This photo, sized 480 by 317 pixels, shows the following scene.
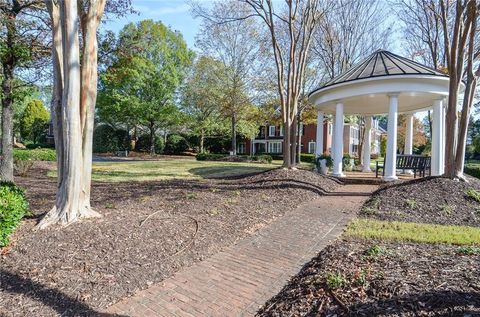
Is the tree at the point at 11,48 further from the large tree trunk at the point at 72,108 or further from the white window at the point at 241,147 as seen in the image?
the white window at the point at 241,147

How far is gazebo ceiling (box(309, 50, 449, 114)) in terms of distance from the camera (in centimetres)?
1045

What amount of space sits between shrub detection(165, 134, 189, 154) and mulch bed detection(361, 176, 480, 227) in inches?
1152

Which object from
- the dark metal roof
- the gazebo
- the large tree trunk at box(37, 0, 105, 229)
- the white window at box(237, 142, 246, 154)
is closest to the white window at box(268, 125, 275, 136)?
the white window at box(237, 142, 246, 154)

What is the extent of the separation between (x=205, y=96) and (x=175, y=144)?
32.3 feet

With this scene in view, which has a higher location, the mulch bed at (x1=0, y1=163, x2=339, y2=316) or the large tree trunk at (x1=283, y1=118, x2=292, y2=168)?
the large tree trunk at (x1=283, y1=118, x2=292, y2=168)

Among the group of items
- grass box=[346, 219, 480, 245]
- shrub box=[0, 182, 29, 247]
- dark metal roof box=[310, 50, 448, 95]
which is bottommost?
grass box=[346, 219, 480, 245]

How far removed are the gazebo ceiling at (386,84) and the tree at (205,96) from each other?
1394 cm

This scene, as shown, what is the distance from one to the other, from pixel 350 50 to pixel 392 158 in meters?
10.5

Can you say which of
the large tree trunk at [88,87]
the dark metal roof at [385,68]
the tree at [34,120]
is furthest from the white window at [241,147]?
the large tree trunk at [88,87]

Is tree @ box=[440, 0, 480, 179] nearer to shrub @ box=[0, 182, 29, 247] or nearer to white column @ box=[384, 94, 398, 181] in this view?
white column @ box=[384, 94, 398, 181]

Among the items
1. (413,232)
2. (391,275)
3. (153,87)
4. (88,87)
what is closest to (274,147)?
(153,87)

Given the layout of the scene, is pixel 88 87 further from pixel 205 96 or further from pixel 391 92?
pixel 205 96

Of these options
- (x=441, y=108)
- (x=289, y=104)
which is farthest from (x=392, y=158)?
(x=289, y=104)

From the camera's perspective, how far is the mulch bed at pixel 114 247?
3.07 meters
